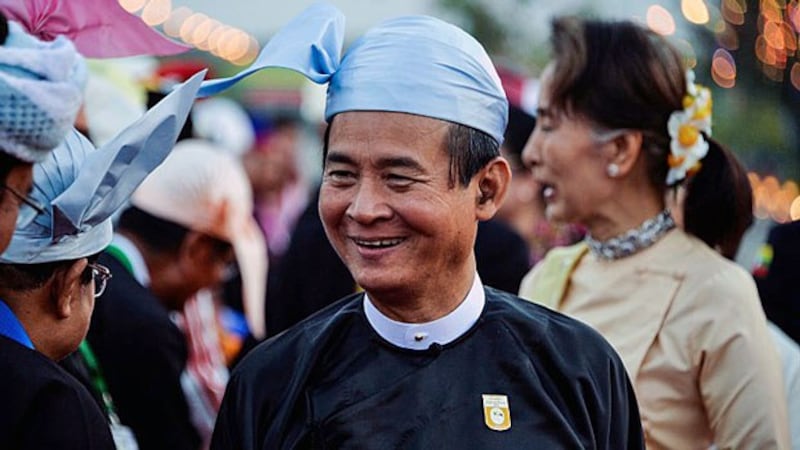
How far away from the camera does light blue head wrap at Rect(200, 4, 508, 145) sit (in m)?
2.86

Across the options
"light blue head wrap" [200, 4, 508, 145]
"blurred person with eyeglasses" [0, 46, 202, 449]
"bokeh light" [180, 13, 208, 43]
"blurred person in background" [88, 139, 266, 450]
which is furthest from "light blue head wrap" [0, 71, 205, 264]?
"bokeh light" [180, 13, 208, 43]

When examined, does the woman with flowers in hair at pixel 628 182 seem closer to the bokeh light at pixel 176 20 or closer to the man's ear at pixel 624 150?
the man's ear at pixel 624 150

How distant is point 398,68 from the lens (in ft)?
9.41

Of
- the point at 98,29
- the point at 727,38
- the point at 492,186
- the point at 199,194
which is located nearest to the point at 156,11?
the point at 727,38

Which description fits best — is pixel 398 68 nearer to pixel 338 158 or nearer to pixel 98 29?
pixel 338 158

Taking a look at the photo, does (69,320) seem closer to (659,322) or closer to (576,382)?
(576,382)

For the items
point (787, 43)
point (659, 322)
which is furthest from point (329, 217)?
point (787, 43)

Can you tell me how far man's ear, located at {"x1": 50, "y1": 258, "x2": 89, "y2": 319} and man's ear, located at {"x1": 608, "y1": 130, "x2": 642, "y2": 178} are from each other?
181 cm

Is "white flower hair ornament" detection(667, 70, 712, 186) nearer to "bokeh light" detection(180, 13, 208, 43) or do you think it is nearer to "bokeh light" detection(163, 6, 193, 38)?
"bokeh light" detection(163, 6, 193, 38)

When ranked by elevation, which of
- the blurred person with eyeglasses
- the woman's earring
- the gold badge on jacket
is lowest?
the woman's earring

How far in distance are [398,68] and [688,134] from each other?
143 cm

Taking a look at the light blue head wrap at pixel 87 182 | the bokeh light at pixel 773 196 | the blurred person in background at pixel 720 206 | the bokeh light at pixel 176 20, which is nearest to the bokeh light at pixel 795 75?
the bokeh light at pixel 773 196

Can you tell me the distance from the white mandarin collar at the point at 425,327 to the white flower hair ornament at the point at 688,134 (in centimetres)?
127

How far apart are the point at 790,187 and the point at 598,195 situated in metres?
9.86
